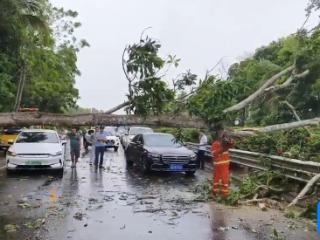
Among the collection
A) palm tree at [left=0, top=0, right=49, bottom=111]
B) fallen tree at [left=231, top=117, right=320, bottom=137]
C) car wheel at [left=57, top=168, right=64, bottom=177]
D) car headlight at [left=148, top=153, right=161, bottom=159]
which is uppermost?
palm tree at [left=0, top=0, right=49, bottom=111]

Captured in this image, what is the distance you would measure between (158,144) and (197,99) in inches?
422

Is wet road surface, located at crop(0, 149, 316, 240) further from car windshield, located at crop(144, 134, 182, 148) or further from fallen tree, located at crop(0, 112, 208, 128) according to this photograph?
car windshield, located at crop(144, 134, 182, 148)

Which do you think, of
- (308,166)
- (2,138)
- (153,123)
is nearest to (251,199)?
(308,166)

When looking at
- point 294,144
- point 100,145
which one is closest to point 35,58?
point 100,145

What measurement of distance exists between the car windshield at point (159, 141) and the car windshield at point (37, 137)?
3.56 meters

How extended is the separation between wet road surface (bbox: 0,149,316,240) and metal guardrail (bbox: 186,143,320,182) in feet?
5.26

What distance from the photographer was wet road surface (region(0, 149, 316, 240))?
9.13 metres

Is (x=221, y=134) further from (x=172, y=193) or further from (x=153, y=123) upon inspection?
(x=172, y=193)

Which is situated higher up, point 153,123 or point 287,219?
point 153,123

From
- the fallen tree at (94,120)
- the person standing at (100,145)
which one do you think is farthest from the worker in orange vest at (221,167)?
the person standing at (100,145)

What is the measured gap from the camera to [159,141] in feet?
67.1

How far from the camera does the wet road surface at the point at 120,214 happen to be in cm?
913

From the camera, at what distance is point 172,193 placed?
559 inches

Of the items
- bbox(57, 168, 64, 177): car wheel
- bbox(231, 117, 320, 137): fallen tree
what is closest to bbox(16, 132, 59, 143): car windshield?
bbox(57, 168, 64, 177): car wheel
